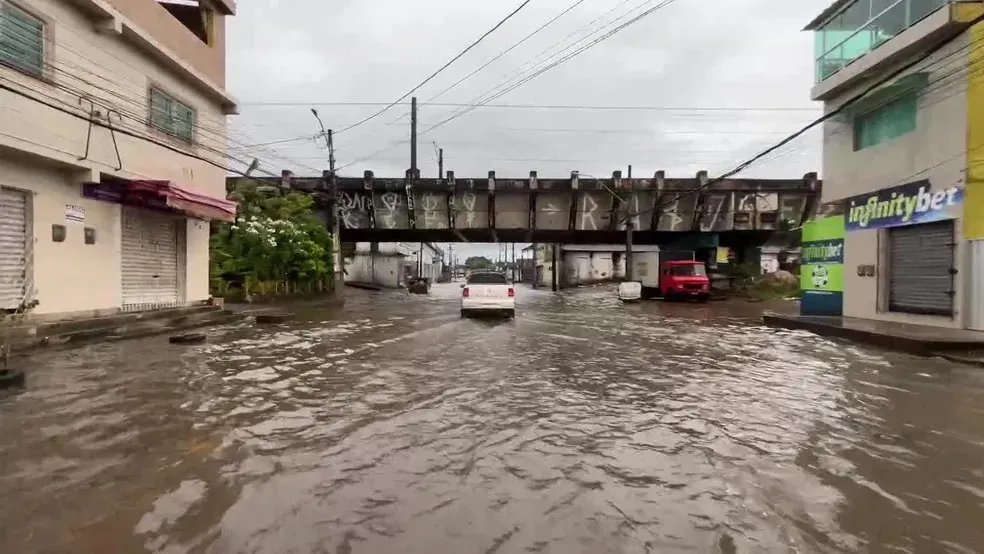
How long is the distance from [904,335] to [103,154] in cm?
1721

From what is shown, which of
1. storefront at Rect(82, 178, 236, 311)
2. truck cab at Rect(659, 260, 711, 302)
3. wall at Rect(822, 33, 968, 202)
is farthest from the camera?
truck cab at Rect(659, 260, 711, 302)

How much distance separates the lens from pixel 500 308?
1889cm

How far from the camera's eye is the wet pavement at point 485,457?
3545mm

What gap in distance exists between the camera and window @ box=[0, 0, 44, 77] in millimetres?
10062

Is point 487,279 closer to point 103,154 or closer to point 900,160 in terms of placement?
point 103,154

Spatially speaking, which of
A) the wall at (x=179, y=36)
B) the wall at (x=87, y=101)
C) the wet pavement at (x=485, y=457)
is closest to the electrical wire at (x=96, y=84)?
the wall at (x=87, y=101)

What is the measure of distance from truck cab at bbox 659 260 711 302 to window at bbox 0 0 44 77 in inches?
1089

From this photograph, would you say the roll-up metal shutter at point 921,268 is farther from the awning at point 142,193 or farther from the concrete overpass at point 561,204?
the awning at point 142,193

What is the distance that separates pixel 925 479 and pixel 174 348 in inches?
452

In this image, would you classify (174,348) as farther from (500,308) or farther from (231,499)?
(500,308)

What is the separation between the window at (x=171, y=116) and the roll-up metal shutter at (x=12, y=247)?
4.19 metres

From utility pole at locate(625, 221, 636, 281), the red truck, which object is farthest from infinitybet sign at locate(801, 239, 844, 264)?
utility pole at locate(625, 221, 636, 281)

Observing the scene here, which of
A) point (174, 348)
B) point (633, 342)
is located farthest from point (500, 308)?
point (174, 348)

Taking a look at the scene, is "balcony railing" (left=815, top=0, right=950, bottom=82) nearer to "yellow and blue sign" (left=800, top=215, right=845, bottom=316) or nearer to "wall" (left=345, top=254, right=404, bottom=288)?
"yellow and blue sign" (left=800, top=215, right=845, bottom=316)
